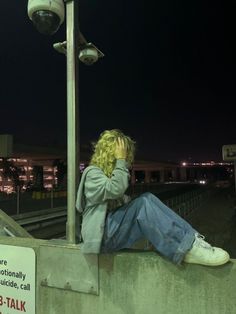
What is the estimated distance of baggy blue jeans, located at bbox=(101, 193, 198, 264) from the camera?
2.81 m

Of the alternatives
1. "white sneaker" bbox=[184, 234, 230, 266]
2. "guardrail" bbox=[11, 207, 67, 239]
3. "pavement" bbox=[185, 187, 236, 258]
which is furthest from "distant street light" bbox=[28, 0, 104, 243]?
"guardrail" bbox=[11, 207, 67, 239]

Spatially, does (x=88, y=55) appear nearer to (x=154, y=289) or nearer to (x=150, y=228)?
(x=150, y=228)

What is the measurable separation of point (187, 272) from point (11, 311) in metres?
1.80

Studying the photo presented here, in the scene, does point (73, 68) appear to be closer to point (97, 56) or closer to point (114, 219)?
point (97, 56)

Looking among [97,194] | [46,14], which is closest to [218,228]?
[46,14]

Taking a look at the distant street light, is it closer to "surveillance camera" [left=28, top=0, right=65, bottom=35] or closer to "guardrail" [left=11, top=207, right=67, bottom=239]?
"surveillance camera" [left=28, top=0, right=65, bottom=35]

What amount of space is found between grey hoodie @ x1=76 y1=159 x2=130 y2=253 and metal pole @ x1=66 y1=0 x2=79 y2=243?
41 centimetres

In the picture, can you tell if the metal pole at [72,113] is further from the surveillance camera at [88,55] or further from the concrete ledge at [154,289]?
the concrete ledge at [154,289]

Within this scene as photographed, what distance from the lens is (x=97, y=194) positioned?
301cm

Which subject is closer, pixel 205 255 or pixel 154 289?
pixel 205 255

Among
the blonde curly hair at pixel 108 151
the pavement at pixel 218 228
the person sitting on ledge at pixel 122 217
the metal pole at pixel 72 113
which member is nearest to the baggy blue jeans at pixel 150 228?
the person sitting on ledge at pixel 122 217

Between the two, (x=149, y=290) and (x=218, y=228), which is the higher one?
(x=149, y=290)

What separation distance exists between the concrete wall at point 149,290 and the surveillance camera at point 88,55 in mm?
1968

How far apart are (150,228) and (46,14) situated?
7.34ft
